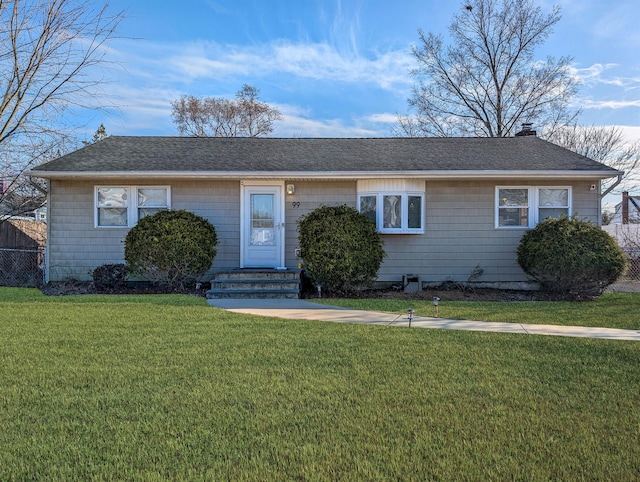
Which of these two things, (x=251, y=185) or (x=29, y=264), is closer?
(x=251, y=185)

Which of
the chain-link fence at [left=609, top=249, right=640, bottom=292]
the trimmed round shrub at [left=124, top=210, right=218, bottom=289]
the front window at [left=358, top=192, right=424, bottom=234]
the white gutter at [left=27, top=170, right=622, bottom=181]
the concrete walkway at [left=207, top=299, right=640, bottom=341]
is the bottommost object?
the concrete walkway at [left=207, top=299, right=640, bottom=341]

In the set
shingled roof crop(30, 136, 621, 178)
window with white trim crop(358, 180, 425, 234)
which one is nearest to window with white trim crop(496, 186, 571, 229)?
shingled roof crop(30, 136, 621, 178)

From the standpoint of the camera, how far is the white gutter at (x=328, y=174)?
402 inches

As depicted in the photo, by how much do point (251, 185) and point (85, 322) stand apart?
542 centimetres

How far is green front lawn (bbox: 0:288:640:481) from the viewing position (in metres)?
2.50

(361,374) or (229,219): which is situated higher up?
(229,219)

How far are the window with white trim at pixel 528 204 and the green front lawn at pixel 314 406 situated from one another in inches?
233

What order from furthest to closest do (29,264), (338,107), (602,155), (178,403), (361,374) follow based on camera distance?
1. (602,155)
2. (338,107)
3. (29,264)
4. (361,374)
5. (178,403)

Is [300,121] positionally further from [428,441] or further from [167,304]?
[428,441]

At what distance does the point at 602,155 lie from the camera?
25062 mm

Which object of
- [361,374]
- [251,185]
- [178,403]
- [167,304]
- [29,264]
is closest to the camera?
[178,403]

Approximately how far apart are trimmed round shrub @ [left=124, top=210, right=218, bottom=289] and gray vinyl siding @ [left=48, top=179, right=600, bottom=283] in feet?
3.52

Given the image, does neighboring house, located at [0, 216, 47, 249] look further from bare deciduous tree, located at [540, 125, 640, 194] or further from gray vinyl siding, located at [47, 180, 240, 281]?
bare deciduous tree, located at [540, 125, 640, 194]

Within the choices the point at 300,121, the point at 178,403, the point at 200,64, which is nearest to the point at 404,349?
the point at 178,403
